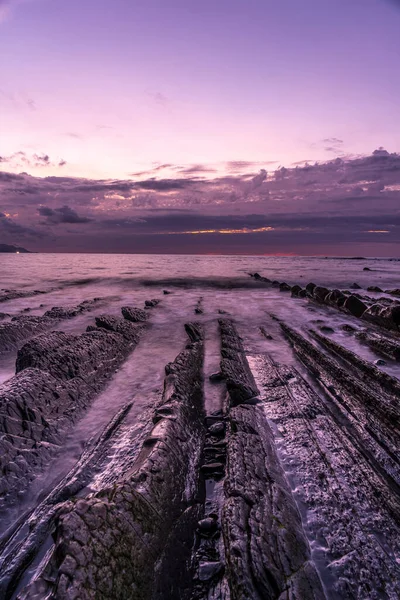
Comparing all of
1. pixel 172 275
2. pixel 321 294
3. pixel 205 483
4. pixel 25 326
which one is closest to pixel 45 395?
pixel 205 483

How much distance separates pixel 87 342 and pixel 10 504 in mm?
4407

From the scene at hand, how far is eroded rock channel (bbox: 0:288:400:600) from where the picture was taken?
2.25m

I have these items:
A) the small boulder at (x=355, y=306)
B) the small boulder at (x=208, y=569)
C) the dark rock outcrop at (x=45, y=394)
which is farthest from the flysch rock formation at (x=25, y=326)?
the small boulder at (x=355, y=306)

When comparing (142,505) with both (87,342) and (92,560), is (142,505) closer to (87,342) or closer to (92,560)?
(92,560)

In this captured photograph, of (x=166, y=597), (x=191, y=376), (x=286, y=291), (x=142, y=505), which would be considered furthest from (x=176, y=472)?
(x=286, y=291)

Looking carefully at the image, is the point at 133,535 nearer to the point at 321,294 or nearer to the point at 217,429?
the point at 217,429

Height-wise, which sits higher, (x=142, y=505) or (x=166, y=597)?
(x=142, y=505)

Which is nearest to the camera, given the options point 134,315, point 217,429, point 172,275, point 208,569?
point 208,569

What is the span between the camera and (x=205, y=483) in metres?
3.38

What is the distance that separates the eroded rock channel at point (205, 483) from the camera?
2.25 m

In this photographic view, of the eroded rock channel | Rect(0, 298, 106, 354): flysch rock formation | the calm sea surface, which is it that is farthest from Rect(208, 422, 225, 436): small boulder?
the calm sea surface

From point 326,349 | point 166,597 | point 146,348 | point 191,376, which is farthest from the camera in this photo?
point 146,348

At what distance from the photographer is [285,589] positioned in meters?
2.10

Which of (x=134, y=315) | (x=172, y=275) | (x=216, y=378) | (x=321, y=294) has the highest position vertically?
(x=321, y=294)
